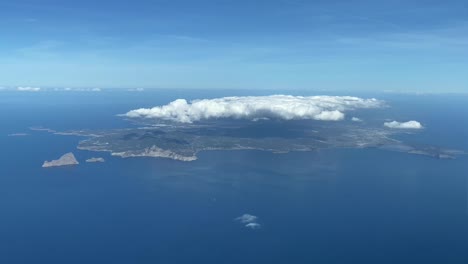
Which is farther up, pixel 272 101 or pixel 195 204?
pixel 272 101

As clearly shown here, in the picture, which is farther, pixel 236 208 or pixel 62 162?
pixel 62 162

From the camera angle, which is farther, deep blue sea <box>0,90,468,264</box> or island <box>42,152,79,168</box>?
island <box>42,152,79,168</box>

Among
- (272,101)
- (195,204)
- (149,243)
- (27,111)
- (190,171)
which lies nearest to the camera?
(149,243)

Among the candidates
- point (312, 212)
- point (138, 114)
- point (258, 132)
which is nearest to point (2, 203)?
point (312, 212)

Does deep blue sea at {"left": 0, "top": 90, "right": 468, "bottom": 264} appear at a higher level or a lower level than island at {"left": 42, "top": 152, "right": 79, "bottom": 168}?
lower

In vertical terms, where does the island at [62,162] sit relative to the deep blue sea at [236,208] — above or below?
above

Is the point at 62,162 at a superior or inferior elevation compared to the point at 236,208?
superior

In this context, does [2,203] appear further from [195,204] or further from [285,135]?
[285,135]

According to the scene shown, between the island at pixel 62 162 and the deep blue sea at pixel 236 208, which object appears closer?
the deep blue sea at pixel 236 208
